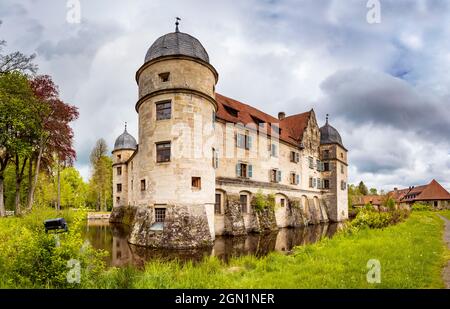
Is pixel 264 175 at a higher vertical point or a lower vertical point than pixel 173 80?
lower

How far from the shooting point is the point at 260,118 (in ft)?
90.5

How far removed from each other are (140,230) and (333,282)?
38.4 feet

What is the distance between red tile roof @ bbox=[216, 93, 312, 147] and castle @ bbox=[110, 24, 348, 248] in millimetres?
179

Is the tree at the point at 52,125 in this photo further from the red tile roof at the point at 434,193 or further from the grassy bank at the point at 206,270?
the red tile roof at the point at 434,193

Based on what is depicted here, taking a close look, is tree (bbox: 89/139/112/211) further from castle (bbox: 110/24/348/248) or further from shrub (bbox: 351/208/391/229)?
shrub (bbox: 351/208/391/229)

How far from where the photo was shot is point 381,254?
8.36 m

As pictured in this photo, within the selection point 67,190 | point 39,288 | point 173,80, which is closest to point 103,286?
point 39,288

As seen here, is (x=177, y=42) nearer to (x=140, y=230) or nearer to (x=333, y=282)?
(x=140, y=230)

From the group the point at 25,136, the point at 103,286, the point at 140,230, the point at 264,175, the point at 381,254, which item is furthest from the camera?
the point at 264,175

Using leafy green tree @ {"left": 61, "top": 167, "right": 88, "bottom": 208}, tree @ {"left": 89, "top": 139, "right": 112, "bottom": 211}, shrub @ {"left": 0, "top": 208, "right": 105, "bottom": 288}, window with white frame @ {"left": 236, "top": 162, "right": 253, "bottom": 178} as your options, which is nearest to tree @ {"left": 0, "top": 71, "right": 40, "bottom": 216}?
shrub @ {"left": 0, "top": 208, "right": 105, "bottom": 288}

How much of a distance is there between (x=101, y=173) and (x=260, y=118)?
29446 millimetres

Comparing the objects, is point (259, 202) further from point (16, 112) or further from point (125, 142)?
point (125, 142)

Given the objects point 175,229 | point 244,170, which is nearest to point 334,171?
point 244,170
